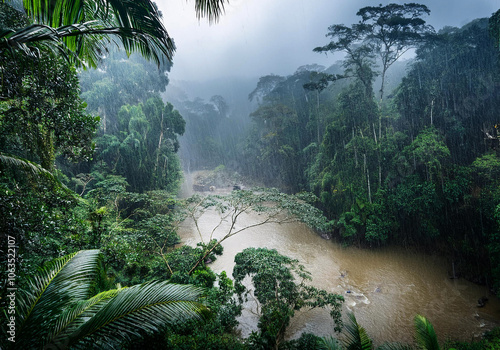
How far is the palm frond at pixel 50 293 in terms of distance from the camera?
1.74 m

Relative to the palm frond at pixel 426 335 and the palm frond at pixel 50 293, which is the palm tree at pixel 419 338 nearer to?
the palm frond at pixel 426 335

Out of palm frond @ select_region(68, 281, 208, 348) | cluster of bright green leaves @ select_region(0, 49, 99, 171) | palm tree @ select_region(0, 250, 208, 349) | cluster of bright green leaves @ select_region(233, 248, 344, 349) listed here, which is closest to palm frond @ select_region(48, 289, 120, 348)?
palm tree @ select_region(0, 250, 208, 349)

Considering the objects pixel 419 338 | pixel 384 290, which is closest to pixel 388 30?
pixel 384 290

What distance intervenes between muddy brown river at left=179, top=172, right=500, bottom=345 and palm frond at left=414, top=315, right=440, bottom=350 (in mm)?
4061

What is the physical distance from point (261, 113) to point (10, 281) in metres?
25.7

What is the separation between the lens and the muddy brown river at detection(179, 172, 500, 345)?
6.78 meters

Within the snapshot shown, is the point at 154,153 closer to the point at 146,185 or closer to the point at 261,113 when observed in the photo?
the point at 146,185

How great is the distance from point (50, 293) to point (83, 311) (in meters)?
0.35

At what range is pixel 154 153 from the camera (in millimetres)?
16406

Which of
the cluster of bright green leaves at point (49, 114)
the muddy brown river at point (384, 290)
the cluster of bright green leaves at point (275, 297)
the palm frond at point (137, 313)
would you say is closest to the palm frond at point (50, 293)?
the palm frond at point (137, 313)

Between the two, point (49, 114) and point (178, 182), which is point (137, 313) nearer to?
point (49, 114)

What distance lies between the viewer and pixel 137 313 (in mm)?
1841

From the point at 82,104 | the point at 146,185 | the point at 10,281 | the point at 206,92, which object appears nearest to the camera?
the point at 10,281

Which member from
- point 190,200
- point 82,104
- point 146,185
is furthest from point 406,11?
point 146,185
